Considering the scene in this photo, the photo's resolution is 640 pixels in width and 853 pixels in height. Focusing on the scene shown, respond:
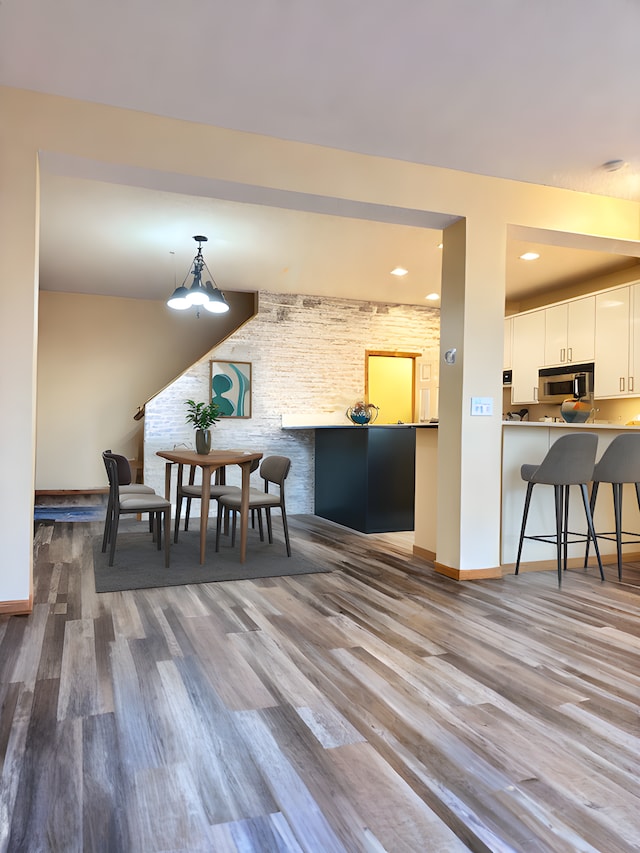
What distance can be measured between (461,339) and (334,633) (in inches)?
84.2

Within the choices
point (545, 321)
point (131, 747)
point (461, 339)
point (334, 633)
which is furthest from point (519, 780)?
point (545, 321)

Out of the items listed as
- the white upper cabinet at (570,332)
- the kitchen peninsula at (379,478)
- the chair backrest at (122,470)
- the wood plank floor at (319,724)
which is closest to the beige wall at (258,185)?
the wood plank floor at (319,724)

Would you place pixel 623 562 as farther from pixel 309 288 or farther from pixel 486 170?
pixel 309 288

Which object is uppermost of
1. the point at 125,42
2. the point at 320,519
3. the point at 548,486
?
the point at 125,42

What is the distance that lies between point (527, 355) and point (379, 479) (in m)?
2.83

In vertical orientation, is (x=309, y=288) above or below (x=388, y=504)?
above

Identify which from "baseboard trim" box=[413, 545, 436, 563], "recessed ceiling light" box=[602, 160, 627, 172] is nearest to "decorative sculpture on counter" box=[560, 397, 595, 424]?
"baseboard trim" box=[413, 545, 436, 563]

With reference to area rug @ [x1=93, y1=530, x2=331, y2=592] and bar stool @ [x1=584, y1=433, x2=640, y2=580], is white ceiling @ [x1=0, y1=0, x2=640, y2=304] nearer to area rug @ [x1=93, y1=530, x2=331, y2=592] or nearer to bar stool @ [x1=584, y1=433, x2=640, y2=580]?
bar stool @ [x1=584, y1=433, x2=640, y2=580]

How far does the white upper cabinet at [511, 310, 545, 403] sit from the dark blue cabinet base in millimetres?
2134

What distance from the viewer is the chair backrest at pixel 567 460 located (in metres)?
3.83

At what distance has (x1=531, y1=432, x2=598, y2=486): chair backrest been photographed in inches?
151

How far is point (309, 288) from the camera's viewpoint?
737cm

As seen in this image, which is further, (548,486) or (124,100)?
(548,486)

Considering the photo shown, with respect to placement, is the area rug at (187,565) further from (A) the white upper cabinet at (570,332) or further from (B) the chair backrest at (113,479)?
(A) the white upper cabinet at (570,332)
